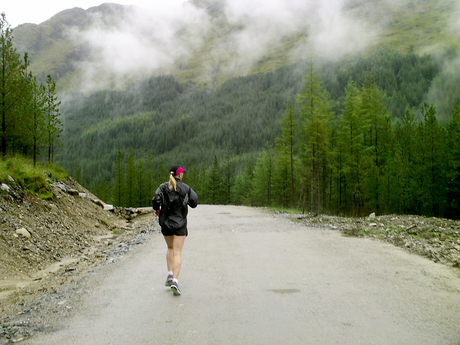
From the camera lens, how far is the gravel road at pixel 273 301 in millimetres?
3887

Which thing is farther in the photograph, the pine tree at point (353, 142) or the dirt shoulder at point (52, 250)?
the pine tree at point (353, 142)

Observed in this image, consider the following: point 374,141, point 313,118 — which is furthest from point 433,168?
point 313,118

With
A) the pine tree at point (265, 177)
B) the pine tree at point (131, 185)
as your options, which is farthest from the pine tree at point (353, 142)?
the pine tree at point (131, 185)

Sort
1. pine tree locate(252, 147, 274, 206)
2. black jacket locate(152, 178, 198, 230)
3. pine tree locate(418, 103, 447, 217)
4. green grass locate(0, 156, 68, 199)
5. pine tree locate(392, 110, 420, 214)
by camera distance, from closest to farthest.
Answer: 1. black jacket locate(152, 178, 198, 230)
2. green grass locate(0, 156, 68, 199)
3. pine tree locate(418, 103, 447, 217)
4. pine tree locate(392, 110, 420, 214)
5. pine tree locate(252, 147, 274, 206)

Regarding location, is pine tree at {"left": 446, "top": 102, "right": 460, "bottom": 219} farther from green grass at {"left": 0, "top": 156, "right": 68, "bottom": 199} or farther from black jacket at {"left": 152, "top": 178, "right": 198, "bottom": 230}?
green grass at {"left": 0, "top": 156, "right": 68, "bottom": 199}

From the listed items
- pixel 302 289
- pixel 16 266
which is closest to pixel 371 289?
pixel 302 289

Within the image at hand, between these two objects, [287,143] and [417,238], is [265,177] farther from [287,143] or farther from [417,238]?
[417,238]

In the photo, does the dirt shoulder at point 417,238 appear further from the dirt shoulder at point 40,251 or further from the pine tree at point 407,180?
the pine tree at point 407,180

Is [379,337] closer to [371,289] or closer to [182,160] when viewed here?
[371,289]

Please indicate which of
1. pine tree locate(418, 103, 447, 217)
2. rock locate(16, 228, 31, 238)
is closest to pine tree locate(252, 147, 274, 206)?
pine tree locate(418, 103, 447, 217)

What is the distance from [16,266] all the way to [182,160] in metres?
178

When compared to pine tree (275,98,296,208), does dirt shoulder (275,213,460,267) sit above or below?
below

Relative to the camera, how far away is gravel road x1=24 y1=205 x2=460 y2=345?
12.8ft

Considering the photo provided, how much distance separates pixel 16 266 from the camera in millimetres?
8117
